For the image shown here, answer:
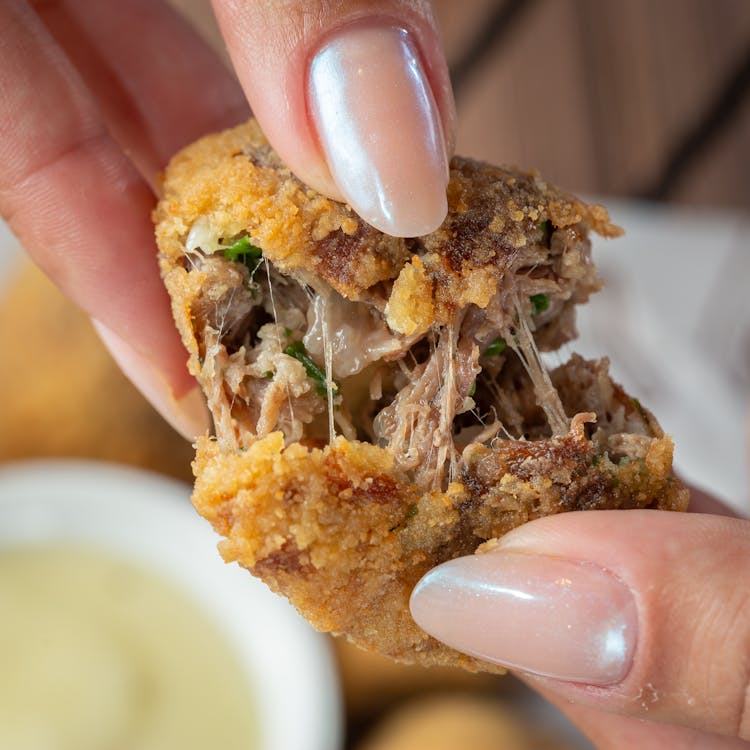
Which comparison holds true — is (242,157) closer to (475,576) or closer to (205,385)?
(205,385)

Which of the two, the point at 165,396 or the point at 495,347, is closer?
the point at 495,347

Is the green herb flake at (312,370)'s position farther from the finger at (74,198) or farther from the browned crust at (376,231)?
the finger at (74,198)

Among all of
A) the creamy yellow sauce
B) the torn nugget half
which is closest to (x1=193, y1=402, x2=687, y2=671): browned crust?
the torn nugget half

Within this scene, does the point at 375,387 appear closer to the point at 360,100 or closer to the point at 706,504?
the point at 360,100

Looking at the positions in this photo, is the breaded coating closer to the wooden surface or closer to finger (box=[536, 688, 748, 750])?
finger (box=[536, 688, 748, 750])

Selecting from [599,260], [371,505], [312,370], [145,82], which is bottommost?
[599,260]

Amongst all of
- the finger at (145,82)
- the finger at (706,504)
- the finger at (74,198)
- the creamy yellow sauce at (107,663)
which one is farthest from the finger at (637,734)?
the finger at (145,82)

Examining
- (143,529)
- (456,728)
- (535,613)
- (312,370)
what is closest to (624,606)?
(535,613)
